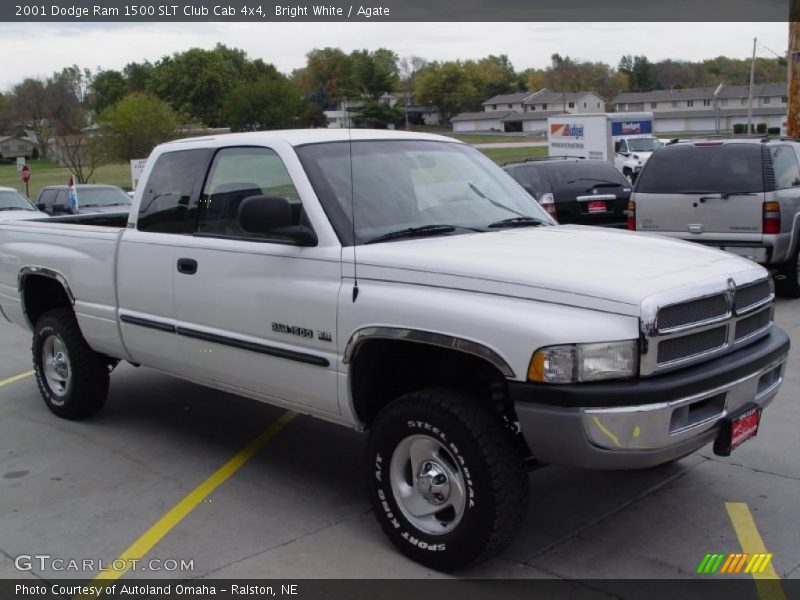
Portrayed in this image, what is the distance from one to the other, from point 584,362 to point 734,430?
0.93 metres

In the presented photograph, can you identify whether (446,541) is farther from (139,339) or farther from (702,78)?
(702,78)

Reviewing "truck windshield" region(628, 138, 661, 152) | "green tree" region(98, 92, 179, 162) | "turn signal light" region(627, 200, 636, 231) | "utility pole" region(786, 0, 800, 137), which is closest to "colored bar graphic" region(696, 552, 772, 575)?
"turn signal light" region(627, 200, 636, 231)

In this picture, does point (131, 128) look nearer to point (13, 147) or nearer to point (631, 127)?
point (631, 127)

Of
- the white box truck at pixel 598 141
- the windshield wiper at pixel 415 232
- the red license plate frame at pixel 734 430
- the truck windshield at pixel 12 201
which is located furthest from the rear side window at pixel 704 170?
the white box truck at pixel 598 141

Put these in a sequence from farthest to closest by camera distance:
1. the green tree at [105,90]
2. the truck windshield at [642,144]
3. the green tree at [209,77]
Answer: the green tree at [105,90]
the truck windshield at [642,144]
the green tree at [209,77]

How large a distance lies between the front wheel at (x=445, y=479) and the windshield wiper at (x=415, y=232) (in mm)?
861

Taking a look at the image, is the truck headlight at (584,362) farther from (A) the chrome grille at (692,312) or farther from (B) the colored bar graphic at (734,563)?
(B) the colored bar graphic at (734,563)

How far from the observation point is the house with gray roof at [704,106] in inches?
3460

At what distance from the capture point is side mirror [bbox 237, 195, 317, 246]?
A: 4.33 metres

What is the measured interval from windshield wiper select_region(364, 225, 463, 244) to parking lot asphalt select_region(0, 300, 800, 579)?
4.86ft

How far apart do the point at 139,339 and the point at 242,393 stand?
39.1 inches

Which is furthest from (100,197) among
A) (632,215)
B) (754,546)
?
(754,546)

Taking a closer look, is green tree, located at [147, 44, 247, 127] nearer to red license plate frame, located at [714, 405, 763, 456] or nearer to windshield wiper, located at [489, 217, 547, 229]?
windshield wiper, located at [489, 217, 547, 229]

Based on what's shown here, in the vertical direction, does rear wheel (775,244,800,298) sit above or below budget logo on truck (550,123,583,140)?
below
